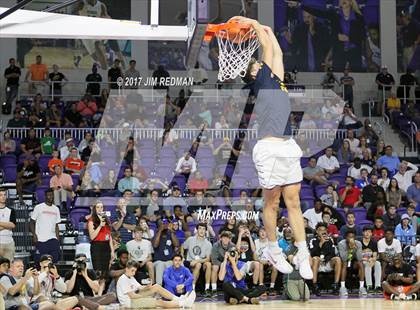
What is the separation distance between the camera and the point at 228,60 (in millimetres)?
10281

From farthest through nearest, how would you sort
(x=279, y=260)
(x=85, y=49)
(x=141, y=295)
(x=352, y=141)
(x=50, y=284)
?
(x=85, y=49) → (x=352, y=141) → (x=141, y=295) → (x=50, y=284) → (x=279, y=260)

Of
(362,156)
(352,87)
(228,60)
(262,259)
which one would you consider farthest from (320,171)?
(228,60)

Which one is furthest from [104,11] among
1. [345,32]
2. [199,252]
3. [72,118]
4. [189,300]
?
[189,300]

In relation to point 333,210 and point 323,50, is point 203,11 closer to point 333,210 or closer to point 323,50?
point 333,210

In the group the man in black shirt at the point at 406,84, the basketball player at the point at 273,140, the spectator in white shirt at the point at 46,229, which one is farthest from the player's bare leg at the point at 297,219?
the man in black shirt at the point at 406,84

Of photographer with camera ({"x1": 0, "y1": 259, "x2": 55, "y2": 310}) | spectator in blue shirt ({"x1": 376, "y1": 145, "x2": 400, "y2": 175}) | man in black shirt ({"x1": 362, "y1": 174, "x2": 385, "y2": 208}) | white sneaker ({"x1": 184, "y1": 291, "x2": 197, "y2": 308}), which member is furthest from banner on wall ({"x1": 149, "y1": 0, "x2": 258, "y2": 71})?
photographer with camera ({"x1": 0, "y1": 259, "x2": 55, "y2": 310})

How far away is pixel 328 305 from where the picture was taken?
15.2 metres

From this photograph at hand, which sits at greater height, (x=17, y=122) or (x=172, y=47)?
(x=172, y=47)

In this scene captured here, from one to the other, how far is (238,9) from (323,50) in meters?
3.32

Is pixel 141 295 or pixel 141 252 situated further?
pixel 141 252

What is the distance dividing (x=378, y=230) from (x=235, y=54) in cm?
922

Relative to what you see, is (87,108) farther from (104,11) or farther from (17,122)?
(104,11)

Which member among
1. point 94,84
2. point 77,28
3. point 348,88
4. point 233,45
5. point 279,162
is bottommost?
point 279,162

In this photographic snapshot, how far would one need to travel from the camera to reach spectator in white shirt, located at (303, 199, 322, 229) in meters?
18.3
